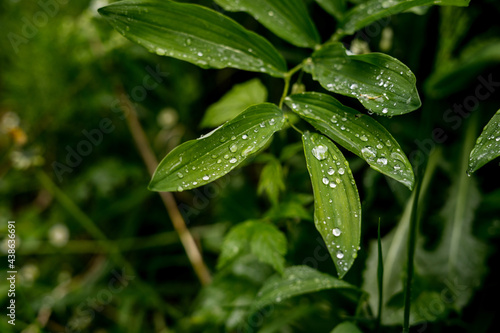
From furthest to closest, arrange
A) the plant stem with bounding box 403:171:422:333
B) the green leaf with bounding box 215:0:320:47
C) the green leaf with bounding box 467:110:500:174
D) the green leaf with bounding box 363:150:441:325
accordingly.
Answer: the green leaf with bounding box 363:150:441:325 → the green leaf with bounding box 215:0:320:47 → the plant stem with bounding box 403:171:422:333 → the green leaf with bounding box 467:110:500:174

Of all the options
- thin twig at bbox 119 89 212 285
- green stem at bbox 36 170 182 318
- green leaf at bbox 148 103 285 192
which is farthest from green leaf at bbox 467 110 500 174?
green stem at bbox 36 170 182 318

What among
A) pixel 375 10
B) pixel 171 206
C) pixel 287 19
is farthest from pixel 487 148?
pixel 171 206

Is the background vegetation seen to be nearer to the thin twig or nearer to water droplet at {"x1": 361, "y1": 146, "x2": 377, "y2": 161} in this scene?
the thin twig

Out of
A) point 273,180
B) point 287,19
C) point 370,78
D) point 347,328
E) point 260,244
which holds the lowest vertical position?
point 347,328

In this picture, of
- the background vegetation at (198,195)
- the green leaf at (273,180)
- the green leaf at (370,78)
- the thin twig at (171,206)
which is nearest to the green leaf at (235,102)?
the background vegetation at (198,195)

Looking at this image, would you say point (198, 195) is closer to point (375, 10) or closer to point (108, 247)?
point (108, 247)

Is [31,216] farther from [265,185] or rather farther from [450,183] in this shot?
[450,183]
